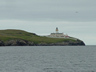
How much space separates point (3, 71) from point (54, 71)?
12.0 meters

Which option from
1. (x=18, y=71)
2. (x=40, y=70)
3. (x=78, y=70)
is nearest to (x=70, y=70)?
(x=78, y=70)

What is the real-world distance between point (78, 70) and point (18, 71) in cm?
1448

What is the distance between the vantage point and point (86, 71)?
6806cm

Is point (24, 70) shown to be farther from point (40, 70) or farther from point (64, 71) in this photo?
point (64, 71)

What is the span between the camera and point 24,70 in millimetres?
69562

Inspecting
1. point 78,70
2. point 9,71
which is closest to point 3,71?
point 9,71

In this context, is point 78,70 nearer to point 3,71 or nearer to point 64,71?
point 64,71

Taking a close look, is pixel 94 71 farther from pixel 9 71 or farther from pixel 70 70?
pixel 9 71

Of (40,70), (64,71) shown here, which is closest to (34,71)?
(40,70)

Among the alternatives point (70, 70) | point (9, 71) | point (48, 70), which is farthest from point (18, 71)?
point (70, 70)

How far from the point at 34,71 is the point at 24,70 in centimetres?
324

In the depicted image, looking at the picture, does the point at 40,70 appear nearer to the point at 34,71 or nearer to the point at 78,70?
the point at 34,71

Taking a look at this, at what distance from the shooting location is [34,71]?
6750 cm

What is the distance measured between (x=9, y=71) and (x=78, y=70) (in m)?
16.6
